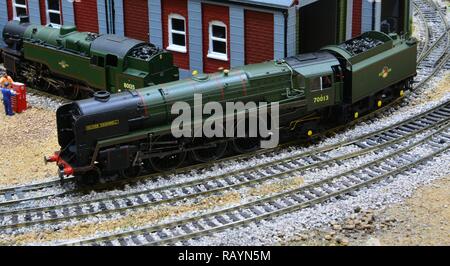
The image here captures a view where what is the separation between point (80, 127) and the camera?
1766 cm

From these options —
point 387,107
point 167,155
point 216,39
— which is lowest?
point 387,107

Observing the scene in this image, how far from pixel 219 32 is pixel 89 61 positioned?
192 inches

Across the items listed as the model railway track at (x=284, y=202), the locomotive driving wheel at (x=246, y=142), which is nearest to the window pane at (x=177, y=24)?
the locomotive driving wheel at (x=246, y=142)

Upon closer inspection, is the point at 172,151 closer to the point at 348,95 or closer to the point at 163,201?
the point at 163,201

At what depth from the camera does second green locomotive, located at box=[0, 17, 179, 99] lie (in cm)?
2338

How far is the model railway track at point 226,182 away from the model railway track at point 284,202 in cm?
94

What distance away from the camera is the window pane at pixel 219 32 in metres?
25.0

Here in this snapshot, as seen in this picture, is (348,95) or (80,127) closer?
(80,127)

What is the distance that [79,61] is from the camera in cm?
2502

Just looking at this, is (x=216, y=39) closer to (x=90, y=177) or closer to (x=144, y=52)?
(x=144, y=52)

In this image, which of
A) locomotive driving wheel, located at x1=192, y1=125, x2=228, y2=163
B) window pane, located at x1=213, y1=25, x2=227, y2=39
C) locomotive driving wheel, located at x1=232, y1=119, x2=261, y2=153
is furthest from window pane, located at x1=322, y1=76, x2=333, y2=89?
window pane, located at x1=213, y1=25, x2=227, y2=39

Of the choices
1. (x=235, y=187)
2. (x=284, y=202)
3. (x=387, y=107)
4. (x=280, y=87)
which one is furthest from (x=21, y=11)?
(x=284, y=202)

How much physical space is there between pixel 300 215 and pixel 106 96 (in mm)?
6128
